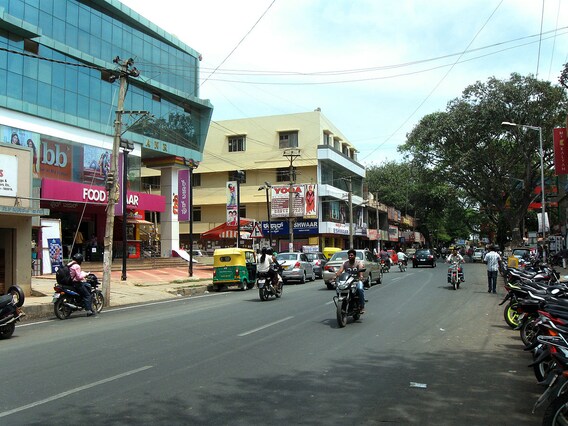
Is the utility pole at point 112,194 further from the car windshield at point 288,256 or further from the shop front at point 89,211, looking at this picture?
the car windshield at point 288,256

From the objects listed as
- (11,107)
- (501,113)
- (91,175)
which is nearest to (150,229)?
(91,175)

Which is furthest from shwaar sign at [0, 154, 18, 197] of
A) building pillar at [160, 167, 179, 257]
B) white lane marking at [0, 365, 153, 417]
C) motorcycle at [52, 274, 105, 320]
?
building pillar at [160, 167, 179, 257]

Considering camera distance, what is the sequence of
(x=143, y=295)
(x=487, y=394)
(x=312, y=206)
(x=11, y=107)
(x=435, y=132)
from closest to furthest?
(x=487, y=394) → (x=143, y=295) → (x=11, y=107) → (x=435, y=132) → (x=312, y=206)

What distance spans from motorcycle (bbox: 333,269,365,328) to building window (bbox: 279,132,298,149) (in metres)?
42.6

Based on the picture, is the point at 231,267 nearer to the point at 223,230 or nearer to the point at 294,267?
the point at 294,267

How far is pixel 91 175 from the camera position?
32281 millimetres

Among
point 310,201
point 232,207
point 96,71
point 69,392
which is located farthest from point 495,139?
point 69,392

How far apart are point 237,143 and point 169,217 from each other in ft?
61.0

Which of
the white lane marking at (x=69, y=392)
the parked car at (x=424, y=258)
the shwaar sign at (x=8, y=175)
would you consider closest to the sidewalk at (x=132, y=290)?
the shwaar sign at (x=8, y=175)

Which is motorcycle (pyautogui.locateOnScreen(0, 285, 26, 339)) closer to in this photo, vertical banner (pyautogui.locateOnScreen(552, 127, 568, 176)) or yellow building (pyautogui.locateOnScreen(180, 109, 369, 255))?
vertical banner (pyautogui.locateOnScreen(552, 127, 568, 176))

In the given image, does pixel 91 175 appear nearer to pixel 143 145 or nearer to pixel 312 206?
pixel 143 145

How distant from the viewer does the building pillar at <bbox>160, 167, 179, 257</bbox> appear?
39750 millimetres

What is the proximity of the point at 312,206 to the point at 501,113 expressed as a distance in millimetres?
18530

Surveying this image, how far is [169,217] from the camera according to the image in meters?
39.8
